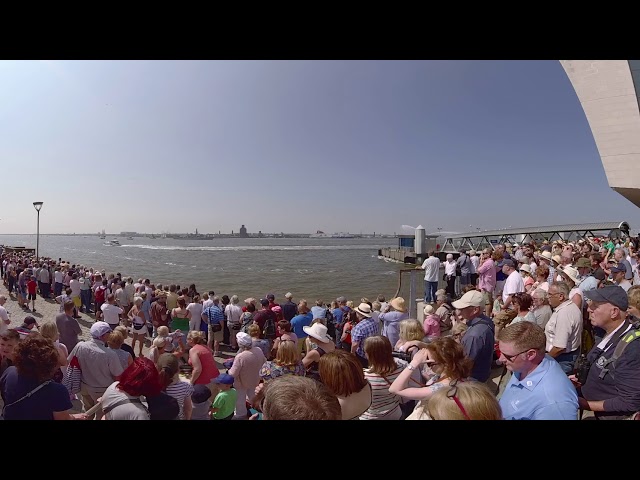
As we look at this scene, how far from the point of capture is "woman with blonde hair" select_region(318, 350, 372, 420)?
2.31 meters

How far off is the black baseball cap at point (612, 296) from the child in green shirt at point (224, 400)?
318 centimetres

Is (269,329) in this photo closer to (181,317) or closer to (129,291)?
(181,317)

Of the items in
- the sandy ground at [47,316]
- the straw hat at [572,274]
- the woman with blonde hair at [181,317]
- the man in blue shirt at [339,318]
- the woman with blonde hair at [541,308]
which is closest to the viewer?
the woman with blonde hair at [541,308]

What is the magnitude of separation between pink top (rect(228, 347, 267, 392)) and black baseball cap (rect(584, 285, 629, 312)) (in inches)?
122

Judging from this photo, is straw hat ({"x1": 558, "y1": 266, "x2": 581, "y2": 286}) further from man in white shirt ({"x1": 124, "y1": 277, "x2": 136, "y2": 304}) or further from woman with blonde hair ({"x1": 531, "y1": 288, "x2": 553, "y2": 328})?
man in white shirt ({"x1": 124, "y1": 277, "x2": 136, "y2": 304})

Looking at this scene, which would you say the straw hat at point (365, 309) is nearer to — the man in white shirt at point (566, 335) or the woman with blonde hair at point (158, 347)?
the man in white shirt at point (566, 335)

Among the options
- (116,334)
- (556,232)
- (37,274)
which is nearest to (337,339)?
(116,334)

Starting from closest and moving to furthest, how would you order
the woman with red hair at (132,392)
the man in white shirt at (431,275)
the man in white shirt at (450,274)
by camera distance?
the woman with red hair at (132,392) < the man in white shirt at (431,275) < the man in white shirt at (450,274)

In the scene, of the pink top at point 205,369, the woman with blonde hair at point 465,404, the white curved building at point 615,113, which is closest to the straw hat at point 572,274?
the woman with blonde hair at point 465,404

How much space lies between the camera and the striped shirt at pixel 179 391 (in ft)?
9.64

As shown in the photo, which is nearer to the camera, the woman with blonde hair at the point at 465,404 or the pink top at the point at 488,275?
the woman with blonde hair at the point at 465,404
